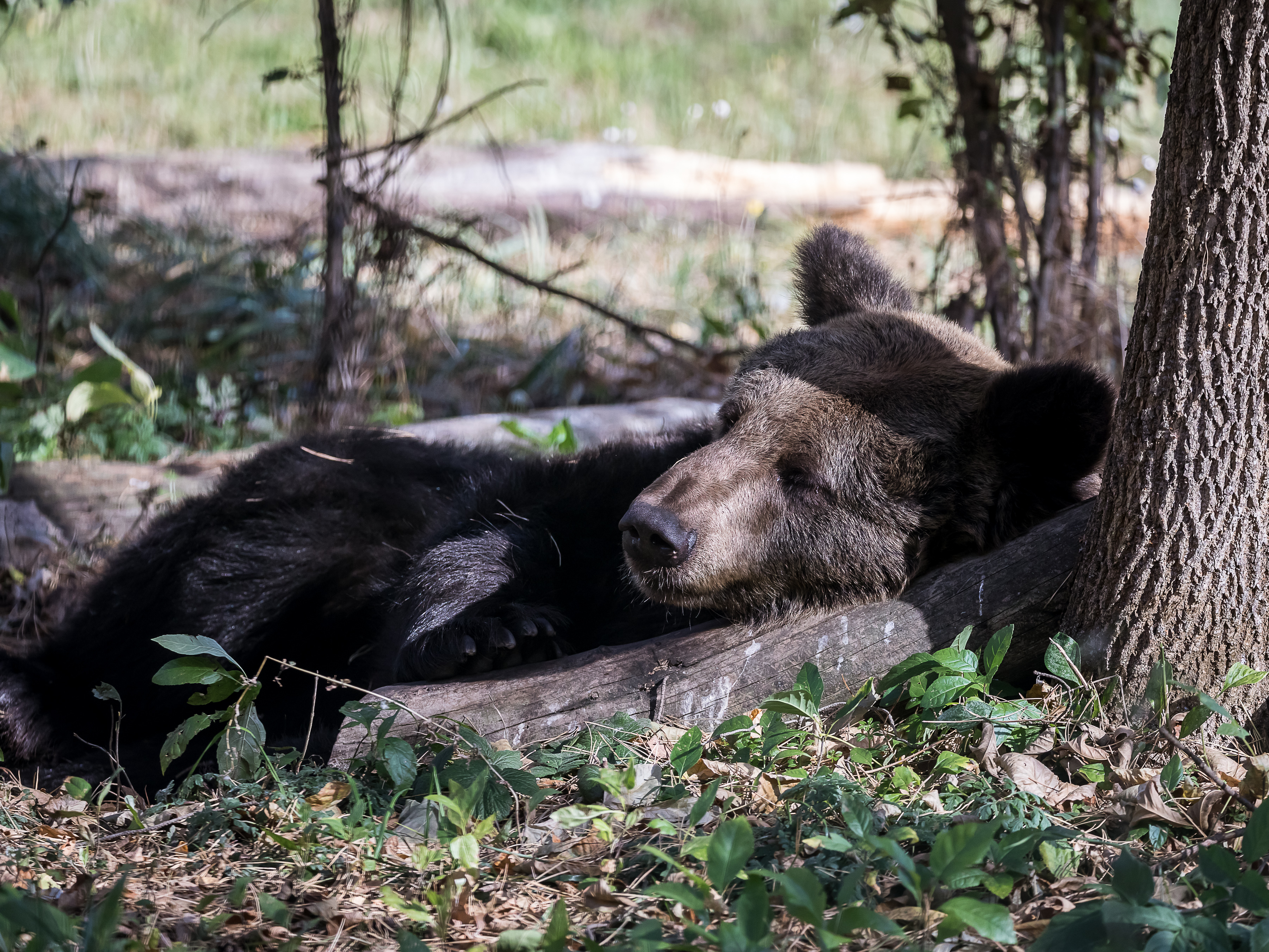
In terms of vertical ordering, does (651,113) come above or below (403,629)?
above

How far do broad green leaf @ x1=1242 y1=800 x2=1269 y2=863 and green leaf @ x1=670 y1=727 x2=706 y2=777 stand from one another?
1109 millimetres

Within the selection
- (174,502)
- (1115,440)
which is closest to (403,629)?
(174,502)

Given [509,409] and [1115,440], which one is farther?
[509,409]


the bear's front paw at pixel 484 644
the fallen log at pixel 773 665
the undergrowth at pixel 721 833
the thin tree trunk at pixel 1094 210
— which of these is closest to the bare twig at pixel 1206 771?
the undergrowth at pixel 721 833

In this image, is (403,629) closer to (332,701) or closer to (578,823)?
(332,701)

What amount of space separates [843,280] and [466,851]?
258cm

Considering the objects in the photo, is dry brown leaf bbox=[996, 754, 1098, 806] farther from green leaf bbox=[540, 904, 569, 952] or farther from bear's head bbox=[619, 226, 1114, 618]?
green leaf bbox=[540, 904, 569, 952]

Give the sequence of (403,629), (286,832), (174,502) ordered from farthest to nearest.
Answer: (174,502)
(403,629)
(286,832)

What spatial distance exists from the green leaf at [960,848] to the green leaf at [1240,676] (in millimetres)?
929

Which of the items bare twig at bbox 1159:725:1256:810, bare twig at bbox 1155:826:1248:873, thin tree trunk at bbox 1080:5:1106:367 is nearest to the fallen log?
bare twig at bbox 1159:725:1256:810

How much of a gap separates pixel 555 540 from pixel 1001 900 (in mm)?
1970

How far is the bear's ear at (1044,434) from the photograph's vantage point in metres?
2.94

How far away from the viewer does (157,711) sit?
4.00 meters

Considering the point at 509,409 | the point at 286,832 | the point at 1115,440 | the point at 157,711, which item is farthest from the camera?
the point at 509,409
